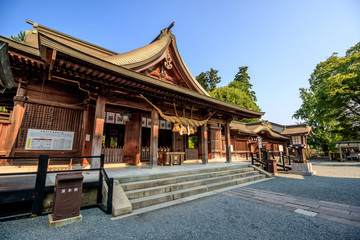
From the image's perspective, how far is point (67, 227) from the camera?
305 cm

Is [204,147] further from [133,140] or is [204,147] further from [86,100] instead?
[86,100]

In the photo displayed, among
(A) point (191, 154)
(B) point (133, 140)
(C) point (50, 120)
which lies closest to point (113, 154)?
(B) point (133, 140)

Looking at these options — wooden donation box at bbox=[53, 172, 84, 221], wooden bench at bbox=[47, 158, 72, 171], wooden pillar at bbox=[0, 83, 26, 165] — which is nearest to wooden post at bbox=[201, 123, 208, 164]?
wooden bench at bbox=[47, 158, 72, 171]

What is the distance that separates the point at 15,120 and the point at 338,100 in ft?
88.4

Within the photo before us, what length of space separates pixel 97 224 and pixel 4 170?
467 cm

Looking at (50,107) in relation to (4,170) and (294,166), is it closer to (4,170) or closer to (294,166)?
(4,170)

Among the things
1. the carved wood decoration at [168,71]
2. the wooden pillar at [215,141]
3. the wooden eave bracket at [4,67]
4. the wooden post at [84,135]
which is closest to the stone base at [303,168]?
the wooden pillar at [215,141]

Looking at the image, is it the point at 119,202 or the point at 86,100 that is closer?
the point at 119,202

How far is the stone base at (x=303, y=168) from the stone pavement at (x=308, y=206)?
21.7 feet

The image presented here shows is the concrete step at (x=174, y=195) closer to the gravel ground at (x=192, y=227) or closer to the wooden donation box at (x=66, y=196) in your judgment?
the gravel ground at (x=192, y=227)

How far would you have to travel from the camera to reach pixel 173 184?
5.48 meters

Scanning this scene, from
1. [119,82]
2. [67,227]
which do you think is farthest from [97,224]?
[119,82]

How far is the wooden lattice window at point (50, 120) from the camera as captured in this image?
5803 mm

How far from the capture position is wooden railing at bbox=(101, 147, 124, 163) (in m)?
8.20
